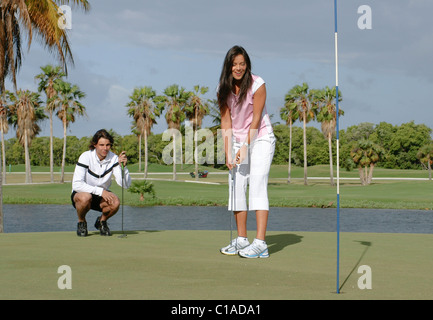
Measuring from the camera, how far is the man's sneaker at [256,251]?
258 inches

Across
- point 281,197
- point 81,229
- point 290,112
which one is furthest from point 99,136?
point 290,112

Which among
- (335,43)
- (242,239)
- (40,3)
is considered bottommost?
(242,239)

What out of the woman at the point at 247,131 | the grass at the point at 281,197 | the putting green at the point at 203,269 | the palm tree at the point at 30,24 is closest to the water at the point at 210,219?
the grass at the point at 281,197

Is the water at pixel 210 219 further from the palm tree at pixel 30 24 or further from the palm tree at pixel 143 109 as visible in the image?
the palm tree at pixel 143 109

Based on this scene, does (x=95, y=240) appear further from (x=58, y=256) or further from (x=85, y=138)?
(x=85, y=138)

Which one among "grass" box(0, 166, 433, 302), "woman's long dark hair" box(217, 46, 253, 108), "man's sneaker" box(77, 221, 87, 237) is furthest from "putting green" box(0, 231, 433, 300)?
"woman's long dark hair" box(217, 46, 253, 108)

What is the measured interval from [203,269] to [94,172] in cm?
363

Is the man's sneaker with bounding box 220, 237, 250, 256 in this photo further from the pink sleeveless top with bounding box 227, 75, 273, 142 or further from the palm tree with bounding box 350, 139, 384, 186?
the palm tree with bounding box 350, 139, 384, 186

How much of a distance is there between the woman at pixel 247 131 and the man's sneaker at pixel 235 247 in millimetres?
26

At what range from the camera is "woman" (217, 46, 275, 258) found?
659 centimetres

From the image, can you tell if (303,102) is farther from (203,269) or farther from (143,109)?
(203,269)
